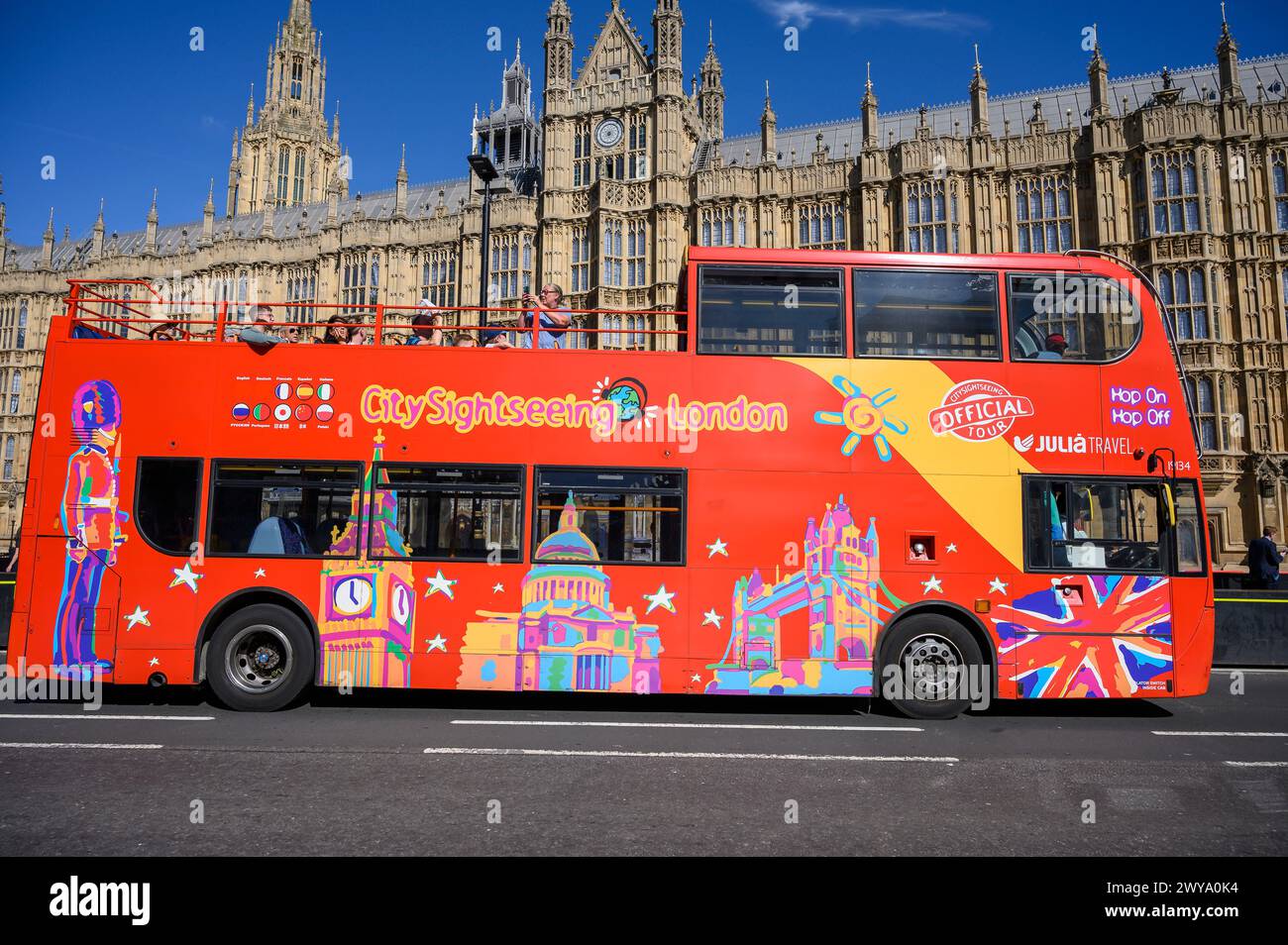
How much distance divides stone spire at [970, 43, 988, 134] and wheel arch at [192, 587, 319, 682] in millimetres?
34636

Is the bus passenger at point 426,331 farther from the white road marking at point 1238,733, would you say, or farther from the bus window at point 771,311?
the white road marking at point 1238,733

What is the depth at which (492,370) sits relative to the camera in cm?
820

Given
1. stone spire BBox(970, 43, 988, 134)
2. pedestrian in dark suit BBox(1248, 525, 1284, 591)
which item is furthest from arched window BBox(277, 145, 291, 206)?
pedestrian in dark suit BBox(1248, 525, 1284, 591)

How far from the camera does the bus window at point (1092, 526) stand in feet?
25.9

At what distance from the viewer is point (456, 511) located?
8047 millimetres

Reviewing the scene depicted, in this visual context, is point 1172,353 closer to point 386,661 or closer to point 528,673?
point 528,673

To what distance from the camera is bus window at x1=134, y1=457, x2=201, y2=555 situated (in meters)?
8.05

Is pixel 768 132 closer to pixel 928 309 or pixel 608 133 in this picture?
pixel 608 133

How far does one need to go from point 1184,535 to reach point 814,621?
3.69m

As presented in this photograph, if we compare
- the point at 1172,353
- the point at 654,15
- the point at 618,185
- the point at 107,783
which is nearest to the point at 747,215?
the point at 618,185

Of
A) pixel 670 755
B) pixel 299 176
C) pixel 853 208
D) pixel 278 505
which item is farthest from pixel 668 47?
pixel 299 176

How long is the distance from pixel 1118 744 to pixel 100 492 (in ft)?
34.3

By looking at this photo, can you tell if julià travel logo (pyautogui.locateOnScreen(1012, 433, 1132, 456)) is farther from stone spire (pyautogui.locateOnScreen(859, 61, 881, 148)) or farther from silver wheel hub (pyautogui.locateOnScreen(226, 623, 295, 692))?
stone spire (pyautogui.locateOnScreen(859, 61, 881, 148))

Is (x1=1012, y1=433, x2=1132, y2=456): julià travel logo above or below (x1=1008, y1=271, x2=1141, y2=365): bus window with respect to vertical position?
below
